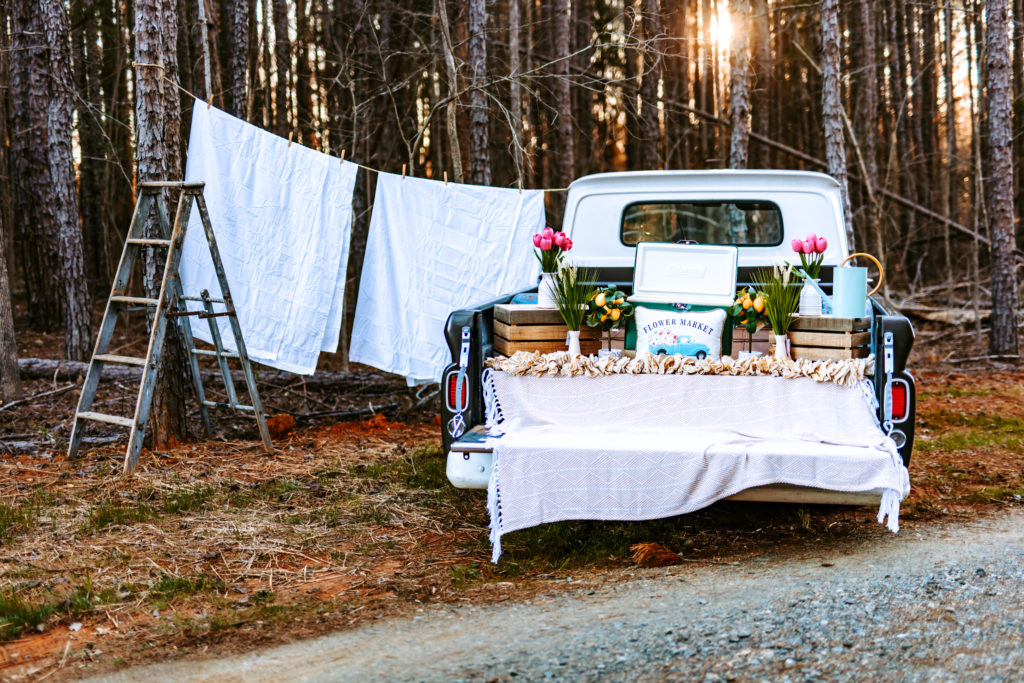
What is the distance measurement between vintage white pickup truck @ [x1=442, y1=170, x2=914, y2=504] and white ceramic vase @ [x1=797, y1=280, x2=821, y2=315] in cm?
29

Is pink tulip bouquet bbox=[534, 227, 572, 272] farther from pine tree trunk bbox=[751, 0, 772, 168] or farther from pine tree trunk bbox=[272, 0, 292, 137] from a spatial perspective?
pine tree trunk bbox=[751, 0, 772, 168]

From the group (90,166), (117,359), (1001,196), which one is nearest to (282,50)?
(90,166)

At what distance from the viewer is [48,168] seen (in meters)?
13.4

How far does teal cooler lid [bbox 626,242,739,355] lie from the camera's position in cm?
446

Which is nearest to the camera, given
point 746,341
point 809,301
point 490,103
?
point 809,301

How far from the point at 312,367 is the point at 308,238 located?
3.25 ft

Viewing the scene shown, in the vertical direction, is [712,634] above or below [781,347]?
below

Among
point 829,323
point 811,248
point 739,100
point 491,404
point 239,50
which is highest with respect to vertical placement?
point 239,50

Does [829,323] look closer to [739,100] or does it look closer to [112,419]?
[112,419]

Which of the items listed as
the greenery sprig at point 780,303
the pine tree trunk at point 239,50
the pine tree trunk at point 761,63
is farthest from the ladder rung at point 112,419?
the pine tree trunk at point 761,63

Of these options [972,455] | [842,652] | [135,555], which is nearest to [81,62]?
[135,555]

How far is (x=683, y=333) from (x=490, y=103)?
997cm

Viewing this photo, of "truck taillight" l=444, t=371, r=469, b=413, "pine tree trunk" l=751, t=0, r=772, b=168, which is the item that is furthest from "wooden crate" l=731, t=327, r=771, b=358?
"pine tree trunk" l=751, t=0, r=772, b=168

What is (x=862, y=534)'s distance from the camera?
4.63m
